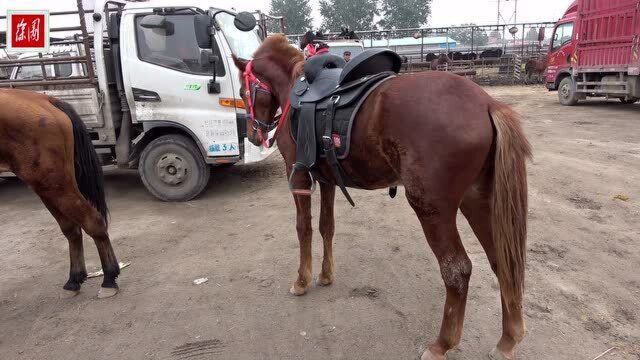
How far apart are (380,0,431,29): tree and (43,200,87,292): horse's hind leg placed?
59.1 metres

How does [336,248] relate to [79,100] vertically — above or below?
below

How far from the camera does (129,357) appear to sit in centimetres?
259

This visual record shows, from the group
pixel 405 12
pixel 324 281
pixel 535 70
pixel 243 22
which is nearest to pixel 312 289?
pixel 324 281

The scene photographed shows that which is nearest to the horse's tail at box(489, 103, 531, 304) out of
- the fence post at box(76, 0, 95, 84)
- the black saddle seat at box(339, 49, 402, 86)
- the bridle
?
the black saddle seat at box(339, 49, 402, 86)

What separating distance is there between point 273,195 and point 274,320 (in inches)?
115

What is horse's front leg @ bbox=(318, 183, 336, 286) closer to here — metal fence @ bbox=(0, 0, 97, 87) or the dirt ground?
the dirt ground

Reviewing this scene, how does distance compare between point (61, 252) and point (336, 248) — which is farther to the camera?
point (61, 252)

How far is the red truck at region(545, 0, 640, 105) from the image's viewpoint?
34.7 feet

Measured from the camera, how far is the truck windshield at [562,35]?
557 inches

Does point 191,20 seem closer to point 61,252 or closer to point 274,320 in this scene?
point 61,252

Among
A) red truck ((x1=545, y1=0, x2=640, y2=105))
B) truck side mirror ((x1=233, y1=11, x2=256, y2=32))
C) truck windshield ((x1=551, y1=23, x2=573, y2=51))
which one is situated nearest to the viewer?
truck side mirror ((x1=233, y1=11, x2=256, y2=32))

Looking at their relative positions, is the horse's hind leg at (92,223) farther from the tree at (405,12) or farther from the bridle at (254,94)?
the tree at (405,12)

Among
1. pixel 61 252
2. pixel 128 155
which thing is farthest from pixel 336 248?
pixel 128 155

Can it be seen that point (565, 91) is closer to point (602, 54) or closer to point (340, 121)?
point (602, 54)
